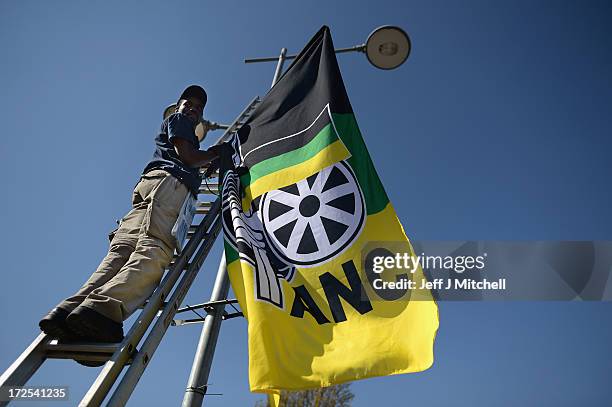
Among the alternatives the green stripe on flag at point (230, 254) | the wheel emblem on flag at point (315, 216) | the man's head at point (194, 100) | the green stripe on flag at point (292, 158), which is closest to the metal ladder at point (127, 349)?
the green stripe on flag at point (230, 254)

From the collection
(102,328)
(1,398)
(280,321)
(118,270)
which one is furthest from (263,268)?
(1,398)

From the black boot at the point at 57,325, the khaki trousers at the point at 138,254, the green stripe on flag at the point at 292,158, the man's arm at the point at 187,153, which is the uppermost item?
the green stripe on flag at the point at 292,158

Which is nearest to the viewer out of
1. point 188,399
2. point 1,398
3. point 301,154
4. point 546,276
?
point 1,398

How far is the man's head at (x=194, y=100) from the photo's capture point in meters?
4.09

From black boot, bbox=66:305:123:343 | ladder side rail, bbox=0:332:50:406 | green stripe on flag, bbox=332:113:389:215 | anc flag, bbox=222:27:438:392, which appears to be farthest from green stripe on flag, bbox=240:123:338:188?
ladder side rail, bbox=0:332:50:406

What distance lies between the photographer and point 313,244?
354cm

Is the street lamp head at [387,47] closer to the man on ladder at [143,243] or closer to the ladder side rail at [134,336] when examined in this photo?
the man on ladder at [143,243]

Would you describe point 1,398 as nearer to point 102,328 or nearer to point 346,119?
point 102,328

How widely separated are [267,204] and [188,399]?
1.66m

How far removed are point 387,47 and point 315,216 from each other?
9.00 ft

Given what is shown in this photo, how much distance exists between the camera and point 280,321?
2.91 m

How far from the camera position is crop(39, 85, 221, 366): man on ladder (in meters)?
2.35

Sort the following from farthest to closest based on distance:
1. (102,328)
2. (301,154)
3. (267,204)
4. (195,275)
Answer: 1. (301,154)
2. (267,204)
3. (195,275)
4. (102,328)

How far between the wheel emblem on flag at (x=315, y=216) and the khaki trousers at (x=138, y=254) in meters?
0.80
